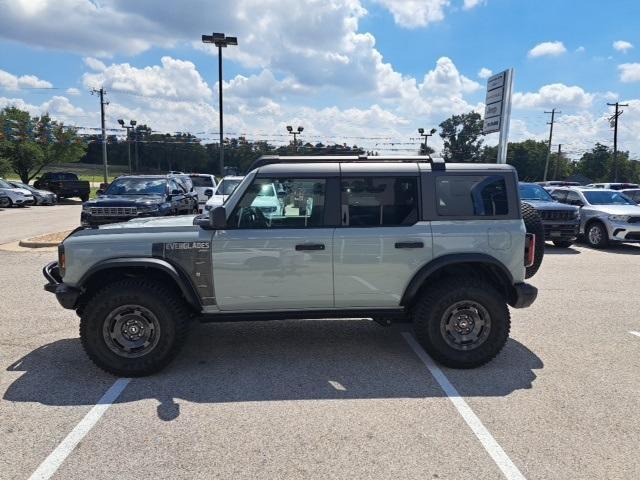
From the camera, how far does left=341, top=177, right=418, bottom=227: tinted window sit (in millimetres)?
4363

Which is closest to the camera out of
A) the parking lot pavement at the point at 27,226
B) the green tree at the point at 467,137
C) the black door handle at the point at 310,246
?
the black door handle at the point at 310,246

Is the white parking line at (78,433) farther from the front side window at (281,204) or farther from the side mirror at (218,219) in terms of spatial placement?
the front side window at (281,204)

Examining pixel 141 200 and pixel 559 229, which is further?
pixel 559 229

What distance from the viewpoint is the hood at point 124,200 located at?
36.1 ft

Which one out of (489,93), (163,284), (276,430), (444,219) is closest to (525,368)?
(444,219)

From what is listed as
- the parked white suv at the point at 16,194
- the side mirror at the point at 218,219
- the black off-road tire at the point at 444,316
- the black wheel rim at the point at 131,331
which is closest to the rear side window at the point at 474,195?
the black off-road tire at the point at 444,316

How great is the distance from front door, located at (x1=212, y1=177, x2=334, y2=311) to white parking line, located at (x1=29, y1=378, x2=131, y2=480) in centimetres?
108

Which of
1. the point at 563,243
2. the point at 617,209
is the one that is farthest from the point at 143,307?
the point at 617,209

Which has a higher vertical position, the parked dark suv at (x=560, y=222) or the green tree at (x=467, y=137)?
the green tree at (x=467, y=137)

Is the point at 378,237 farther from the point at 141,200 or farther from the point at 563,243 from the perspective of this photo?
the point at 563,243

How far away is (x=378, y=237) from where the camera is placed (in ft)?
14.1

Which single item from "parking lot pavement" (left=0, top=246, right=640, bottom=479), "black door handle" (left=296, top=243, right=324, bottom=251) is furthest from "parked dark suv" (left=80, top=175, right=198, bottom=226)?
"black door handle" (left=296, top=243, right=324, bottom=251)

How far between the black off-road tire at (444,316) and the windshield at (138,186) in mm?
9411

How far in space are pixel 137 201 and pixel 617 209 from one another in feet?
40.3
